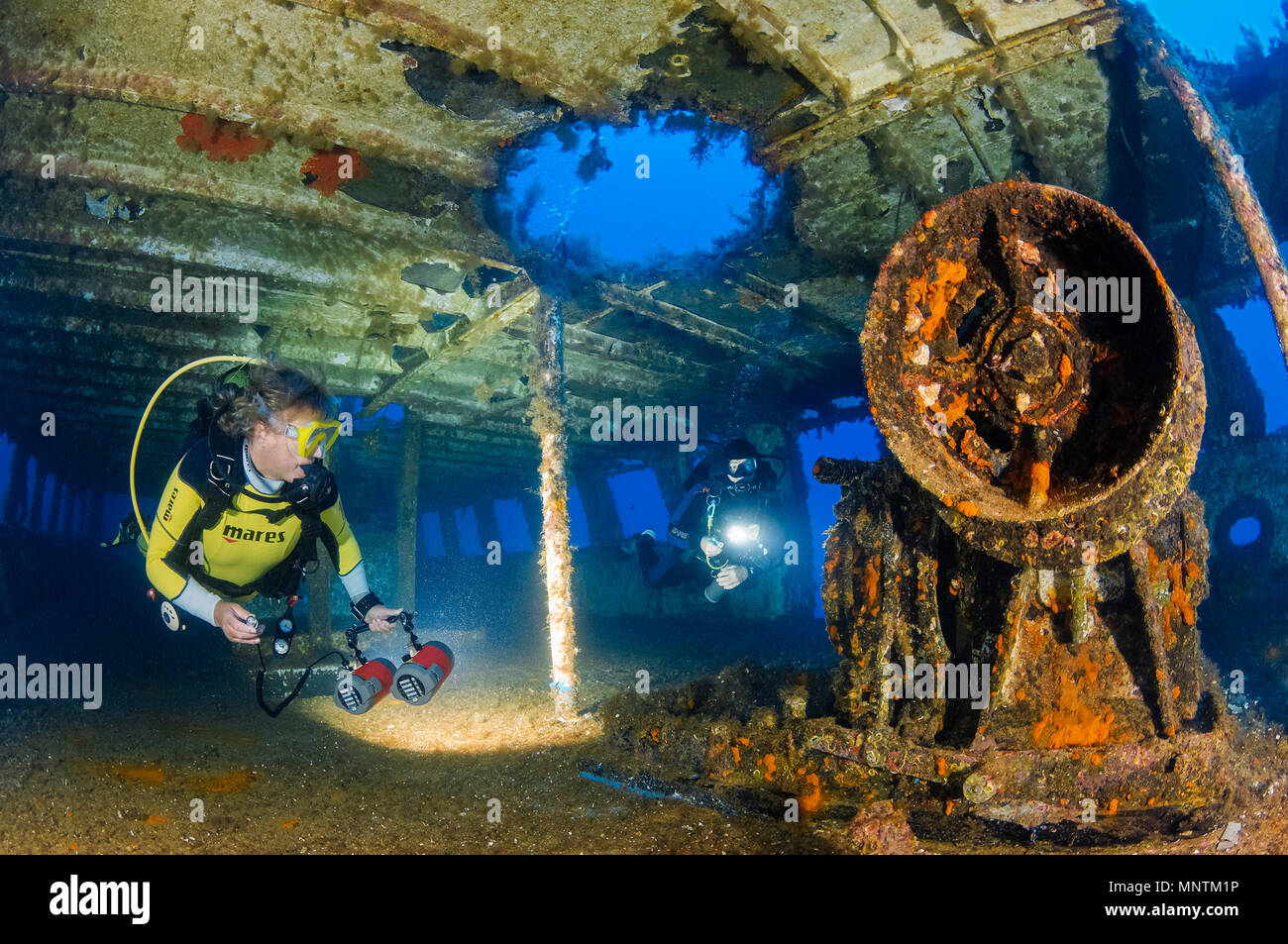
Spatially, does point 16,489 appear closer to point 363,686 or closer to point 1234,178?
point 363,686

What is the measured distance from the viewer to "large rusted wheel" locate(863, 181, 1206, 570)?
2510 mm

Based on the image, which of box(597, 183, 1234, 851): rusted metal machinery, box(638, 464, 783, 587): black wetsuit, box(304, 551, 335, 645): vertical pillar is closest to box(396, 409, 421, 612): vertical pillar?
box(304, 551, 335, 645): vertical pillar

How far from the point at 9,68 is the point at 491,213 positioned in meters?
3.00

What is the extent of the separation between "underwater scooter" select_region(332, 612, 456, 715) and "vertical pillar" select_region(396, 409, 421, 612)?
455cm

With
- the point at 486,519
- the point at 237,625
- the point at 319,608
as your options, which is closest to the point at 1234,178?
the point at 237,625

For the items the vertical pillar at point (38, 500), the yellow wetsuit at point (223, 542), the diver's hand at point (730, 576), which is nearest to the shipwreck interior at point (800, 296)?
the yellow wetsuit at point (223, 542)

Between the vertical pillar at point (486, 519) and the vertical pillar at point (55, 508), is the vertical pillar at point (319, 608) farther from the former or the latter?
the vertical pillar at point (55, 508)

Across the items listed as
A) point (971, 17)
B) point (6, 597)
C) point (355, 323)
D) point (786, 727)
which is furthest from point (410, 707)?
point (6, 597)

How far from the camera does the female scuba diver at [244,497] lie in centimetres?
417

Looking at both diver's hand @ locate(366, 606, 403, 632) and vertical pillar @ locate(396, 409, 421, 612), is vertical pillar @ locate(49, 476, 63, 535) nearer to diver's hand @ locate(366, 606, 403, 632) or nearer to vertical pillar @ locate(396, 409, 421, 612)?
vertical pillar @ locate(396, 409, 421, 612)

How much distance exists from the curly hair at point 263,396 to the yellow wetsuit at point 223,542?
0.19 meters

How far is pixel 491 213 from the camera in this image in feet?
18.6

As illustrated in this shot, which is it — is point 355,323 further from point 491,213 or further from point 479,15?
point 479,15

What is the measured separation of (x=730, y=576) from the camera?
26.0ft
